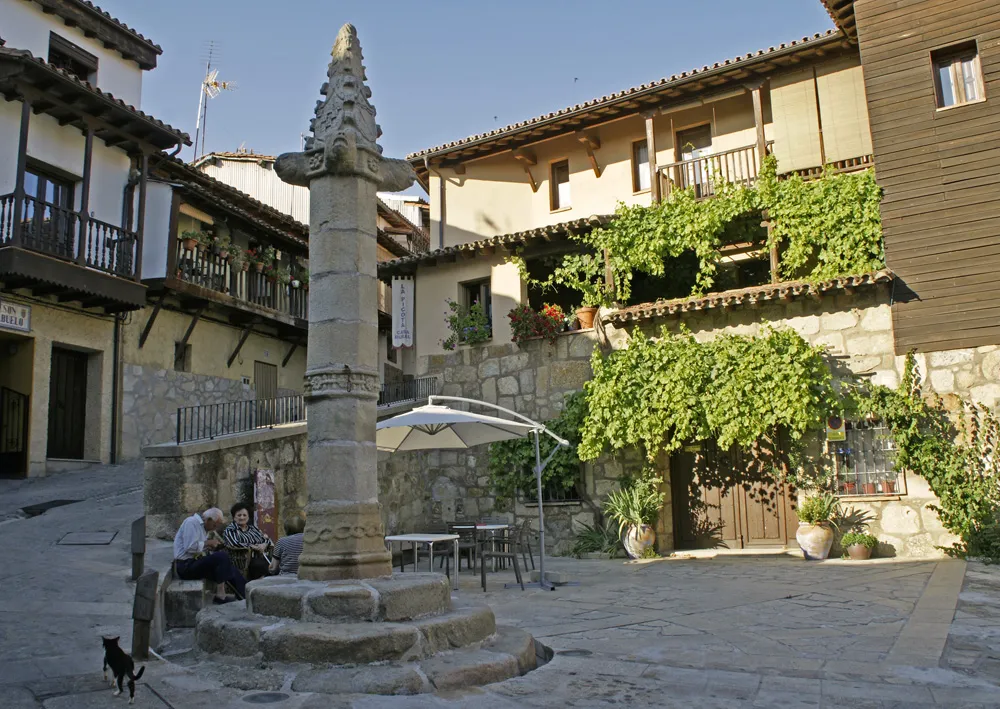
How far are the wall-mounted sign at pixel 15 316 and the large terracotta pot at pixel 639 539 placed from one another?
→ 397 inches

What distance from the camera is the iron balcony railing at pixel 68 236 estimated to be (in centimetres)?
1270

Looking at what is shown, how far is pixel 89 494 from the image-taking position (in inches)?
472

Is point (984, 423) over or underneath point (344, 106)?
underneath

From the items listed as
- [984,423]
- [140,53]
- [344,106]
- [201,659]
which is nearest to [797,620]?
[201,659]

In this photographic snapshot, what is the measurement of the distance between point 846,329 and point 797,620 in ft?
21.9

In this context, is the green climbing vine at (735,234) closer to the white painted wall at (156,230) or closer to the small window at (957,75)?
the small window at (957,75)

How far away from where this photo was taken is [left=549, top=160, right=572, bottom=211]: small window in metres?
17.5

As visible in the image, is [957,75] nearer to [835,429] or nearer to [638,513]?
[835,429]

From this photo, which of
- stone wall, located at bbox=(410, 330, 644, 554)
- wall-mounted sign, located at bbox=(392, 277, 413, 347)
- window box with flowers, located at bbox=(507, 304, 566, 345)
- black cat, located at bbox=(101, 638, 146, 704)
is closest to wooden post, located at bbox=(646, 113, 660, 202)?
window box with flowers, located at bbox=(507, 304, 566, 345)

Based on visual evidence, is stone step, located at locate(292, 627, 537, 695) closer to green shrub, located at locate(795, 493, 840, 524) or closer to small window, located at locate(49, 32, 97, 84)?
green shrub, located at locate(795, 493, 840, 524)

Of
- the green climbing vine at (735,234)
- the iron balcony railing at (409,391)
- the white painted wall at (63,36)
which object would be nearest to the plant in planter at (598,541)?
the green climbing vine at (735,234)

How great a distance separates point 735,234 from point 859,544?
5470 mm

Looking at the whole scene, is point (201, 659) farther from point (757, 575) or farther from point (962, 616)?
point (757, 575)

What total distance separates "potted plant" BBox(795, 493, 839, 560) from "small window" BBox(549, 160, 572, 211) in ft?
26.7
